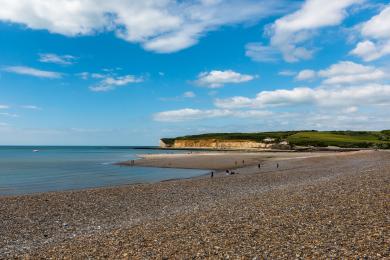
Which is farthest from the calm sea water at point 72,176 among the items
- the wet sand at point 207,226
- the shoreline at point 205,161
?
the wet sand at point 207,226

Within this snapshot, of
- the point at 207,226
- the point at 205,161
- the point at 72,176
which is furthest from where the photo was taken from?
the point at 205,161

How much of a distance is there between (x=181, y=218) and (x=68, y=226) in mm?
5776

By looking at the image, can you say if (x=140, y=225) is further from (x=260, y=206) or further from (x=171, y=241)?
(x=260, y=206)

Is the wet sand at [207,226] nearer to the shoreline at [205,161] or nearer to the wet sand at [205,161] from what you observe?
the shoreline at [205,161]

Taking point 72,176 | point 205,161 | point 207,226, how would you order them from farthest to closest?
point 205,161 < point 72,176 < point 207,226

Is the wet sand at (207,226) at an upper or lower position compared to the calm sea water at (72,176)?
upper

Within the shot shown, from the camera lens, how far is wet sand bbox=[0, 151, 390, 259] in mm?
11305

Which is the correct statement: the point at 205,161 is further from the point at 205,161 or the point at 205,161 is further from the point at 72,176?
the point at 72,176

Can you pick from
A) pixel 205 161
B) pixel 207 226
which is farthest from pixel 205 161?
pixel 207 226

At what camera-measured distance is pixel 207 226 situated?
48.6 ft

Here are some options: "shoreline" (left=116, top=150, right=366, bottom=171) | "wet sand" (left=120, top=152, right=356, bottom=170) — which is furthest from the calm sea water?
"wet sand" (left=120, top=152, right=356, bottom=170)

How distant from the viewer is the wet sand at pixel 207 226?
37.1ft

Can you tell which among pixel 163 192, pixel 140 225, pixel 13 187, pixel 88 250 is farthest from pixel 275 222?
pixel 13 187

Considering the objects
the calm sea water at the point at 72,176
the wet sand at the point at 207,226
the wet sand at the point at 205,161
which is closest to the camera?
the wet sand at the point at 207,226
